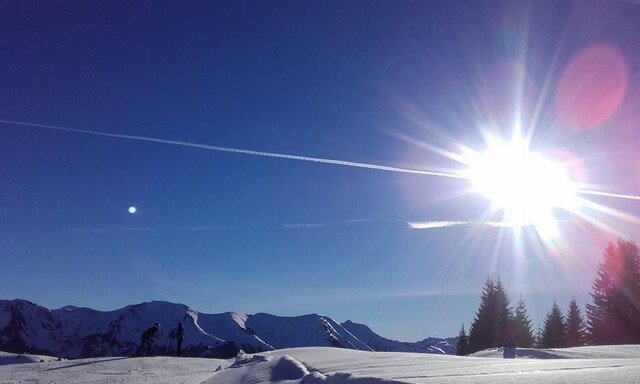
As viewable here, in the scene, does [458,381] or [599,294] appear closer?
[458,381]

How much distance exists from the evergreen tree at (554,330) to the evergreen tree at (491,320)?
3.67 metres

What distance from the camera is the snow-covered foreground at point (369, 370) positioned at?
5.23 meters

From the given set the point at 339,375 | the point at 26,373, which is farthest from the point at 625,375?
the point at 26,373

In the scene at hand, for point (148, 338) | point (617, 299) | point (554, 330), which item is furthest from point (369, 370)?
point (554, 330)

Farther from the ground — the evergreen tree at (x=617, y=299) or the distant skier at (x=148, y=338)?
the evergreen tree at (x=617, y=299)

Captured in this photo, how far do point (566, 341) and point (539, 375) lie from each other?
43787mm

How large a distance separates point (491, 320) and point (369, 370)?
44254 millimetres

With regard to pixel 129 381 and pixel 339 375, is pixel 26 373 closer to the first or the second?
pixel 129 381

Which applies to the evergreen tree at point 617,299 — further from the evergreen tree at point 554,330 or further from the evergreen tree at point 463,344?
the evergreen tree at point 463,344

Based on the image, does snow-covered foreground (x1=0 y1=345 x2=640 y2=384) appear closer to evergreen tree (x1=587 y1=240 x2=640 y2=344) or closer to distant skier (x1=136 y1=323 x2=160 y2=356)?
distant skier (x1=136 y1=323 x2=160 y2=356)

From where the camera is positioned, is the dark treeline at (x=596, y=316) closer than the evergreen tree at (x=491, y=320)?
Yes

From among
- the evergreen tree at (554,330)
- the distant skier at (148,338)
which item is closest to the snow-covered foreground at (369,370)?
the distant skier at (148,338)

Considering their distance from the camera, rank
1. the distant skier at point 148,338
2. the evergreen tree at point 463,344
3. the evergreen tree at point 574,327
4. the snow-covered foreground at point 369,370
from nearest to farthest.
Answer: the snow-covered foreground at point 369,370, the distant skier at point 148,338, the evergreen tree at point 574,327, the evergreen tree at point 463,344

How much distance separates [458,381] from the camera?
5.21m
